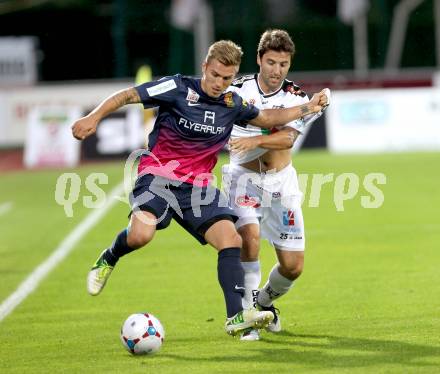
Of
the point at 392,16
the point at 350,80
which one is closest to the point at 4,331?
the point at 350,80

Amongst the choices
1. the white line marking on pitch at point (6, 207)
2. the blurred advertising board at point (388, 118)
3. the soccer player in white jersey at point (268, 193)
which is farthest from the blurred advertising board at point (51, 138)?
the soccer player in white jersey at point (268, 193)

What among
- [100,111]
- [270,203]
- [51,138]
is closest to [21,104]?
[51,138]

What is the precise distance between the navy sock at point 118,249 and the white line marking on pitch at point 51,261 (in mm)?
1390

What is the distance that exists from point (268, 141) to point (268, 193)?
594 mm

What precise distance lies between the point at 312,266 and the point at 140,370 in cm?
501

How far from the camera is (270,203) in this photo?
889 centimetres

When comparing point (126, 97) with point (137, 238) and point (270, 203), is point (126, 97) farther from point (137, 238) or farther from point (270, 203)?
point (270, 203)

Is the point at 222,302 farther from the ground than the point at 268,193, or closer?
closer

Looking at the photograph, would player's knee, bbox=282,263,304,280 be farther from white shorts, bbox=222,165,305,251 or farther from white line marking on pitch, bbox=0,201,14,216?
white line marking on pitch, bbox=0,201,14,216

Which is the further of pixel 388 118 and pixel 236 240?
pixel 388 118

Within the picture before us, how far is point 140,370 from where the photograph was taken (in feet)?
23.8

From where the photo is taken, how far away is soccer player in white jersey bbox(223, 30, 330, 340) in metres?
8.68

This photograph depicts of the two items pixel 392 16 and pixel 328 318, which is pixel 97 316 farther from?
pixel 392 16

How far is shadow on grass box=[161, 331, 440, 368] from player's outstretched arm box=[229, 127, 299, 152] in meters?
1.33
